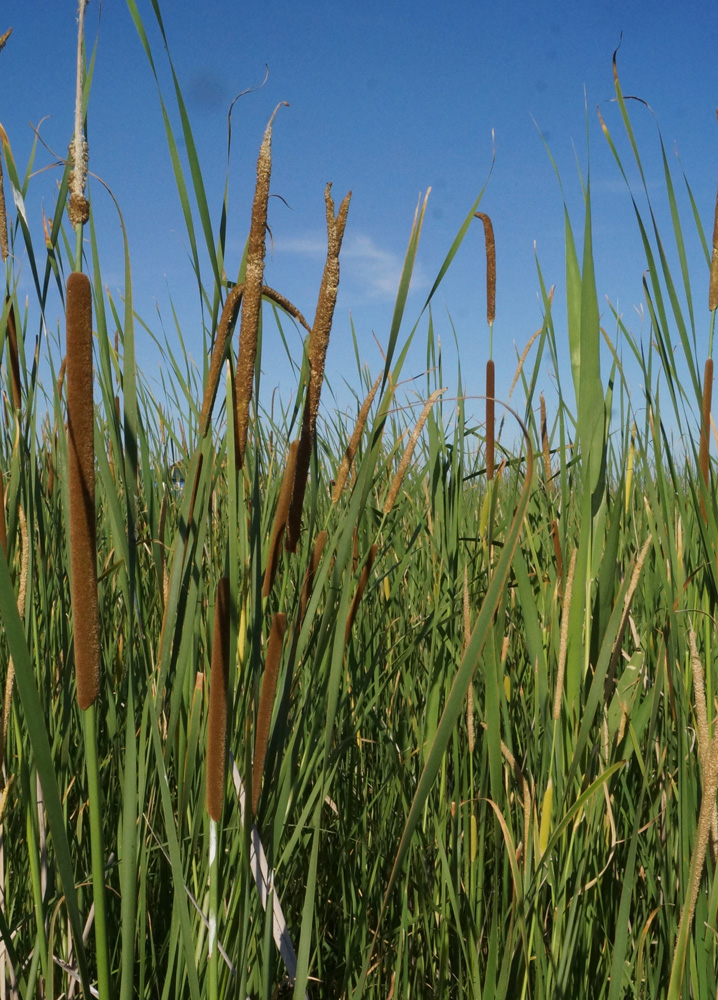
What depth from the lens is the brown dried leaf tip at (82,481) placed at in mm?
491

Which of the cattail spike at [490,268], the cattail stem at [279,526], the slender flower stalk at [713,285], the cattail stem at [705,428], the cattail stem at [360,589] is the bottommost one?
the cattail stem at [360,589]

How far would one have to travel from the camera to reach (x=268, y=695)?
2.05 feet

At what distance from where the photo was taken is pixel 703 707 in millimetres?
771

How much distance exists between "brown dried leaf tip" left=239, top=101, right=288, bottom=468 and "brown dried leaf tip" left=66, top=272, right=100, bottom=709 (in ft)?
0.39

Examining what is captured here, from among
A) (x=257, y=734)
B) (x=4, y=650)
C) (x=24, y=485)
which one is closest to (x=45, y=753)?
(x=257, y=734)

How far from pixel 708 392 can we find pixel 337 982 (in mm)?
1105

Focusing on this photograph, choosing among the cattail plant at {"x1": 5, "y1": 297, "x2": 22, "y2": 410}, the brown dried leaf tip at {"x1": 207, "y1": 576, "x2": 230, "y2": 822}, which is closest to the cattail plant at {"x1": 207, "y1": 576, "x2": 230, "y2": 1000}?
the brown dried leaf tip at {"x1": 207, "y1": 576, "x2": 230, "y2": 822}

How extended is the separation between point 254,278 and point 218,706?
0.34 m

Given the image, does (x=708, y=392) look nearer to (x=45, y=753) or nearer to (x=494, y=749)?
(x=494, y=749)

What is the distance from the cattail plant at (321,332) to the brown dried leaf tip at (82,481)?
19 cm

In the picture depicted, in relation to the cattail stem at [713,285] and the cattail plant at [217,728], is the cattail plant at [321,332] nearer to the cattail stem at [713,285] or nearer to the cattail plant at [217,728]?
the cattail plant at [217,728]

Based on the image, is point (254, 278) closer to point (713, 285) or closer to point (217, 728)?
point (217, 728)

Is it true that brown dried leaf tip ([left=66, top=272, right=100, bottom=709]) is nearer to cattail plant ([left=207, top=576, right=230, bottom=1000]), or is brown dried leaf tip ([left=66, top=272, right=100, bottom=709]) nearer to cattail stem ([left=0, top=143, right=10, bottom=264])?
cattail plant ([left=207, top=576, right=230, bottom=1000])

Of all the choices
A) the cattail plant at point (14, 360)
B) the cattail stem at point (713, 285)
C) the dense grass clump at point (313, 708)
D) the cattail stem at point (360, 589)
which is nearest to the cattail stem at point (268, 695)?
the dense grass clump at point (313, 708)
